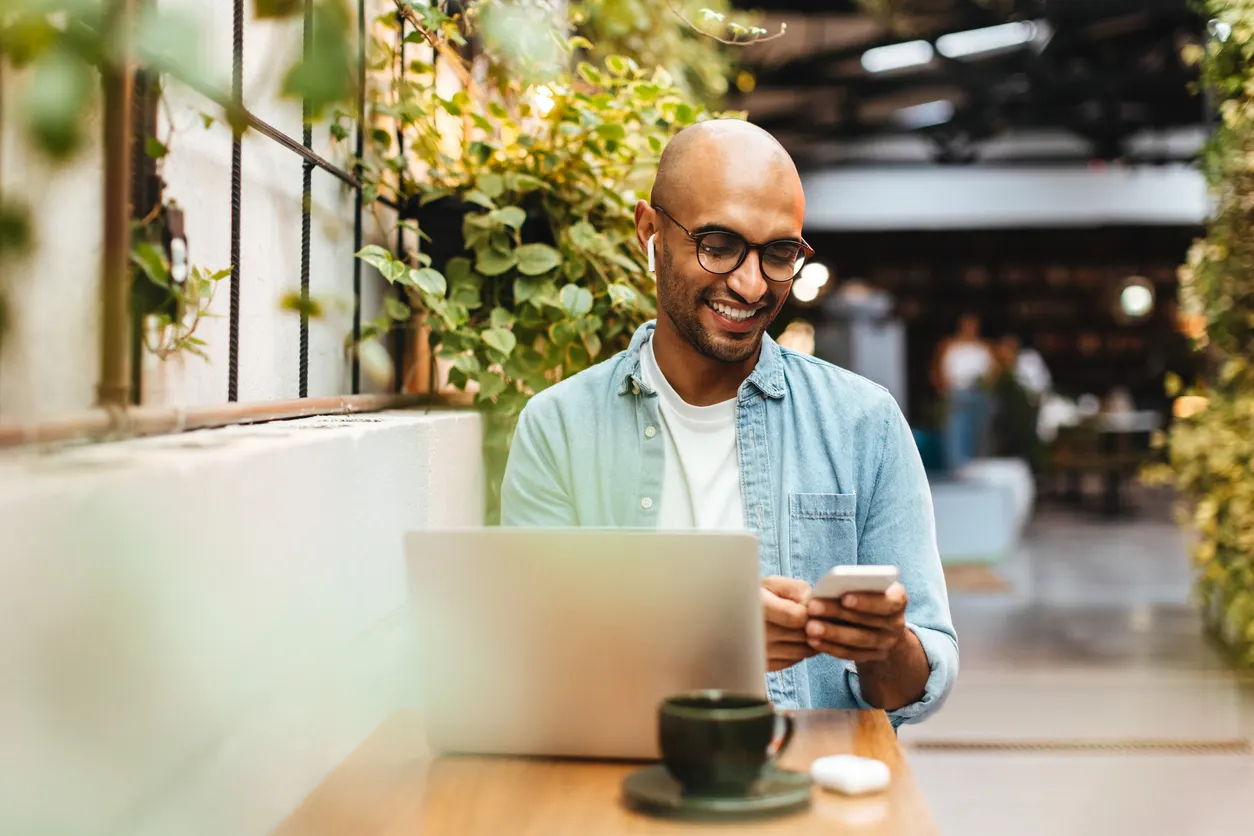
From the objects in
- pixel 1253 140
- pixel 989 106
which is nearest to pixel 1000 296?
pixel 989 106

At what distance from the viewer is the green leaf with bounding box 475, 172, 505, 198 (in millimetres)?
2305

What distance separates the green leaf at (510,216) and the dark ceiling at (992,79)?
6.09m

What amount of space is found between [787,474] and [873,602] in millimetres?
588

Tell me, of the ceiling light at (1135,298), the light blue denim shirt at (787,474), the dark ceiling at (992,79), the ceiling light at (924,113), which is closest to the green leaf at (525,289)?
the light blue denim shirt at (787,474)

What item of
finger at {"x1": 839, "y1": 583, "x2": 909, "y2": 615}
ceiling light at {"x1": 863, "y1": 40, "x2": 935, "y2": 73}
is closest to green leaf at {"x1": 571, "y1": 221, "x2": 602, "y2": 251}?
finger at {"x1": 839, "y1": 583, "x2": 909, "y2": 615}

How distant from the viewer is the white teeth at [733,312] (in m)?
1.64

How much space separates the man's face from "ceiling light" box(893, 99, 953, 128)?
35.8 ft

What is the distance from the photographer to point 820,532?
5.35 feet

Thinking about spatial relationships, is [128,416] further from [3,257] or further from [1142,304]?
[1142,304]

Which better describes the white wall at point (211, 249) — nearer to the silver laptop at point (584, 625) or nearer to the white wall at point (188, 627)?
the white wall at point (188, 627)

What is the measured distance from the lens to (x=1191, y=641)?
507 centimetres

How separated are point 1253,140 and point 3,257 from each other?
3969 mm

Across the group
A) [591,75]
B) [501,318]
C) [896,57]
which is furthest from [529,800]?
[896,57]

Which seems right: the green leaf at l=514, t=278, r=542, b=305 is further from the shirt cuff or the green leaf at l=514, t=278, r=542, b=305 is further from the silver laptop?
the silver laptop
